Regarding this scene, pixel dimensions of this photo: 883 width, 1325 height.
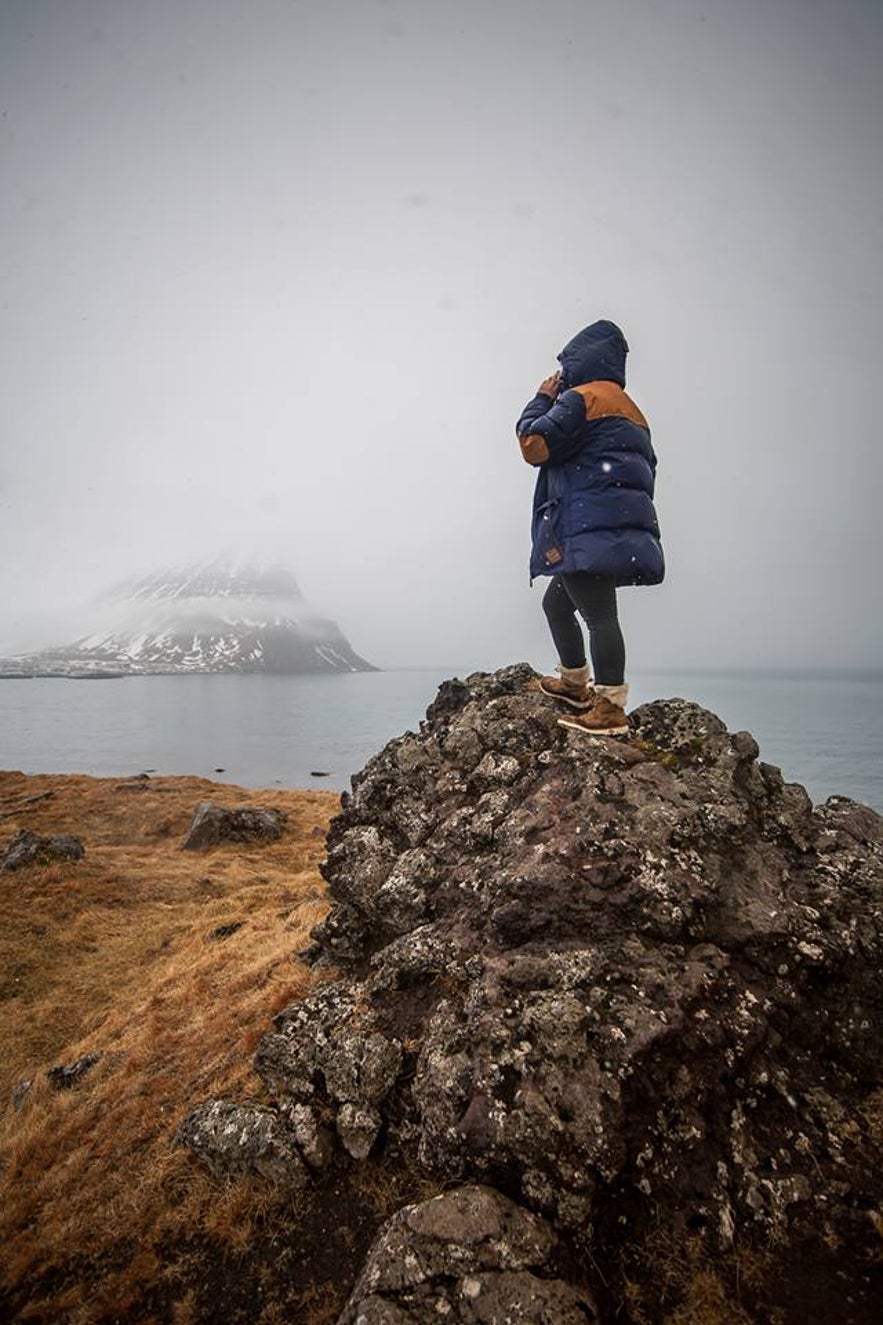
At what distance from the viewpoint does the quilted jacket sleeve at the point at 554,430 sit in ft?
22.4

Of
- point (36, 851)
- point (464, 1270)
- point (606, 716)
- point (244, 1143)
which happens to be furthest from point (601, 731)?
point (36, 851)

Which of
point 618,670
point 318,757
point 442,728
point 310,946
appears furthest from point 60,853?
point 318,757

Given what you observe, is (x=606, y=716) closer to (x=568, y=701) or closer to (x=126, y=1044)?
(x=568, y=701)

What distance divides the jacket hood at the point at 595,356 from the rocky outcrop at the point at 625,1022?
538cm

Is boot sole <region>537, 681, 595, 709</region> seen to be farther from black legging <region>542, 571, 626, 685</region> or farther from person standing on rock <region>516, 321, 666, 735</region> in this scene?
black legging <region>542, 571, 626, 685</region>

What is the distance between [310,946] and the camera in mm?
8711

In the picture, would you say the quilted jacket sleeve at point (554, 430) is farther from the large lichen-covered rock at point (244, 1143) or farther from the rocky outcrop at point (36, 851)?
the rocky outcrop at point (36, 851)

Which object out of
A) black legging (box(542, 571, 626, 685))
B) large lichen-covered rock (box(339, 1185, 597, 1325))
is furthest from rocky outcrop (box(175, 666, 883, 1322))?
black legging (box(542, 571, 626, 685))

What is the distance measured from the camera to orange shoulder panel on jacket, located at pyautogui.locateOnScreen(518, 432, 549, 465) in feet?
22.8

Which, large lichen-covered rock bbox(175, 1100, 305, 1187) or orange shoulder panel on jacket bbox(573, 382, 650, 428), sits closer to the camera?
large lichen-covered rock bbox(175, 1100, 305, 1187)

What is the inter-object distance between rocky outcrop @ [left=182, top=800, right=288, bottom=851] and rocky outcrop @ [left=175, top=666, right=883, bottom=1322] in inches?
761

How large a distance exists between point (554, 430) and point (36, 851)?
78.0 feet

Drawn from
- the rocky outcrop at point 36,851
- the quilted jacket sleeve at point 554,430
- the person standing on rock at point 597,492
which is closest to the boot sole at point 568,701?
the person standing on rock at point 597,492

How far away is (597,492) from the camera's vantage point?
698 centimetres
